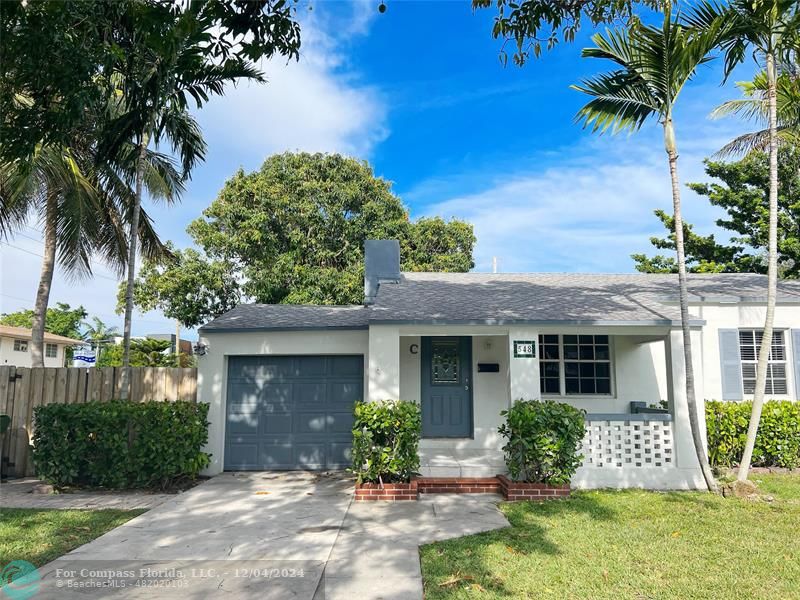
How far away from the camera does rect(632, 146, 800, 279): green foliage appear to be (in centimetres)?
1803

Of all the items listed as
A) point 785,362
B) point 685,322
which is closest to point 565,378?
point 685,322

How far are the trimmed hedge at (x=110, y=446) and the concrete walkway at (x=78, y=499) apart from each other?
10.2 inches

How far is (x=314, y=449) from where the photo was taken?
947 cm

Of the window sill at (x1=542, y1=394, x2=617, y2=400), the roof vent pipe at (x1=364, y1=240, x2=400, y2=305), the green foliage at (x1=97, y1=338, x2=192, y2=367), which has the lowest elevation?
the window sill at (x1=542, y1=394, x2=617, y2=400)

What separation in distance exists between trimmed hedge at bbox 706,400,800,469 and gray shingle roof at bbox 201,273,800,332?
192 cm

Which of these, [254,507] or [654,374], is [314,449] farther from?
[654,374]

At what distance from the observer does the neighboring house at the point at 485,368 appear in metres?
8.33

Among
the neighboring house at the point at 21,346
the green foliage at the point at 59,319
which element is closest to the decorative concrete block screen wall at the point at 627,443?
the neighboring house at the point at 21,346

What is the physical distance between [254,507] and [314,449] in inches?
98.5

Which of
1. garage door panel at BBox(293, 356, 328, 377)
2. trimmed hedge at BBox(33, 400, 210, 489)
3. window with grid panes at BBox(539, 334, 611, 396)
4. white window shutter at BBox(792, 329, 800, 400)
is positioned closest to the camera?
trimmed hedge at BBox(33, 400, 210, 489)

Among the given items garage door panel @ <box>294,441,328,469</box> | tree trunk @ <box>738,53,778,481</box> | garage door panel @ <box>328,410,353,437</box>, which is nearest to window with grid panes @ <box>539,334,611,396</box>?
tree trunk @ <box>738,53,778,481</box>

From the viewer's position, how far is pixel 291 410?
9586 mm

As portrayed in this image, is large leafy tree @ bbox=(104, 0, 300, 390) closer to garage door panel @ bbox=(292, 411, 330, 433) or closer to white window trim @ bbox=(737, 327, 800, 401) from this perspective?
garage door panel @ bbox=(292, 411, 330, 433)

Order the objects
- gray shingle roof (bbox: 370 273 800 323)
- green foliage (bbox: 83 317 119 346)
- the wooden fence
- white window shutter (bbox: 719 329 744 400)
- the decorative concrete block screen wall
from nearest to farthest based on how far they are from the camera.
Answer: the decorative concrete block screen wall → gray shingle roof (bbox: 370 273 800 323) → the wooden fence → white window shutter (bbox: 719 329 744 400) → green foliage (bbox: 83 317 119 346)
